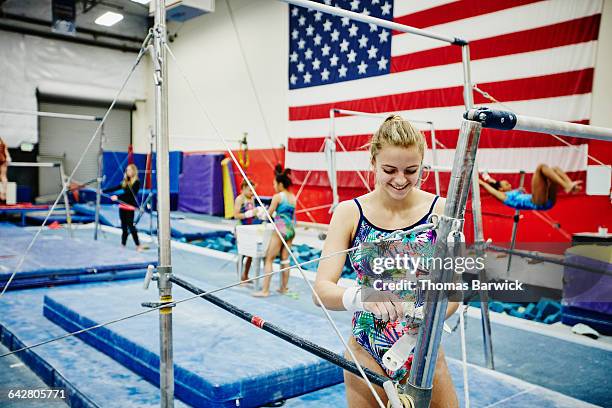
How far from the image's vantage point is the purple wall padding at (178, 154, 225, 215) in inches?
452

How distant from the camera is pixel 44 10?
41.6ft

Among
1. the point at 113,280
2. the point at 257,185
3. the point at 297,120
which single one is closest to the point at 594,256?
the point at 113,280

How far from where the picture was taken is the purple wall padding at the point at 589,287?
3.86m

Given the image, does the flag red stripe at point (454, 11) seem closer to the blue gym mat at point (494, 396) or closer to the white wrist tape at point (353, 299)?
the blue gym mat at point (494, 396)

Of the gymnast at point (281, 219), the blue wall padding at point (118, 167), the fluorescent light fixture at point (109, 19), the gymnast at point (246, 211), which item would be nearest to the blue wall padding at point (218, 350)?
the gymnast at point (281, 219)

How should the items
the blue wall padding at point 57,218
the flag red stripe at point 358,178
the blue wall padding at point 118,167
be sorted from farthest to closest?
the blue wall padding at point 118,167, the blue wall padding at point 57,218, the flag red stripe at point 358,178

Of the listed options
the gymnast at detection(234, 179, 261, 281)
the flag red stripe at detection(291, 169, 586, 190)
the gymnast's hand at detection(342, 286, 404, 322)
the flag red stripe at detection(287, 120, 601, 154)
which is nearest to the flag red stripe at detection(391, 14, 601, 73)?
the flag red stripe at detection(287, 120, 601, 154)

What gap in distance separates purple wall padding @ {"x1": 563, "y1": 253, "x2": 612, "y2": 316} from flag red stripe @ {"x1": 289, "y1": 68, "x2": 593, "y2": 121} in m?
2.53

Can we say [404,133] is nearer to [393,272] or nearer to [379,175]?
[379,175]

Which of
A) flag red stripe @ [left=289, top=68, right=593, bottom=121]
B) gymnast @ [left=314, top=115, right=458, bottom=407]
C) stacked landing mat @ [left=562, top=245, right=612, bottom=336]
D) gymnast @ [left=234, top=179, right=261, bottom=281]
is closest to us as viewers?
gymnast @ [left=314, top=115, right=458, bottom=407]

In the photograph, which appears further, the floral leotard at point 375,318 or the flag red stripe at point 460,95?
the flag red stripe at point 460,95

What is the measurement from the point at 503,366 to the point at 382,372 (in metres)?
2.14

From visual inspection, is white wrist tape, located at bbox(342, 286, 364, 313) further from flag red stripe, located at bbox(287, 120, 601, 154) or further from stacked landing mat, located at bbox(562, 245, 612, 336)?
flag red stripe, located at bbox(287, 120, 601, 154)

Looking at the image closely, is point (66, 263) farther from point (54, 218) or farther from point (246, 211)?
point (54, 218)
